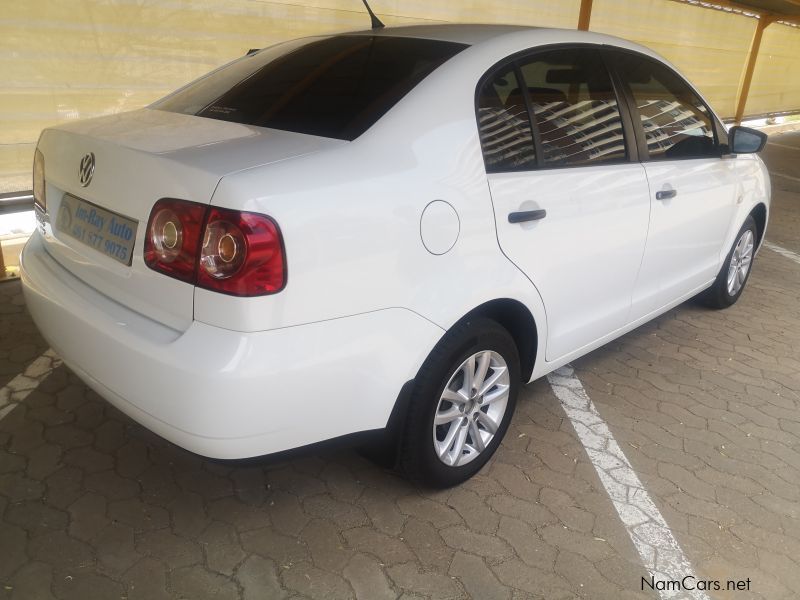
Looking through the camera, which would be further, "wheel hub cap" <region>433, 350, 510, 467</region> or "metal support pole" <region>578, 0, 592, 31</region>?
"metal support pole" <region>578, 0, 592, 31</region>

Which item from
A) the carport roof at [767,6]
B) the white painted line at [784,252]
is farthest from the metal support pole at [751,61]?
the white painted line at [784,252]

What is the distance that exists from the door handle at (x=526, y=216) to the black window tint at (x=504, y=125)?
0.53 feet

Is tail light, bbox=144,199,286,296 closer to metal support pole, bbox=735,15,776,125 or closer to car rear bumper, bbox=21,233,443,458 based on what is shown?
car rear bumper, bbox=21,233,443,458

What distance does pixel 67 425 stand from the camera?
2.79m

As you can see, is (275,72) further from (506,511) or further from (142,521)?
(506,511)

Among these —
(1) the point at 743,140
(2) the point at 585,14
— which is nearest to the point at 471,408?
(1) the point at 743,140

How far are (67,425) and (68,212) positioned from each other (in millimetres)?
1054

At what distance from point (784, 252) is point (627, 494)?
15.6 feet

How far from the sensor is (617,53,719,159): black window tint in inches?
121

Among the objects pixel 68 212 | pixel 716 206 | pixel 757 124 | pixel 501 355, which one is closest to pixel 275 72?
pixel 68 212

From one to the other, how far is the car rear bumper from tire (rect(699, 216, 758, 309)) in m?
2.91

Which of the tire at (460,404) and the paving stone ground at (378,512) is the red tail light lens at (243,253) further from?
the tire at (460,404)

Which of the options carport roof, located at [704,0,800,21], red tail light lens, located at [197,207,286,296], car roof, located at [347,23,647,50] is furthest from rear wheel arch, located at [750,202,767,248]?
carport roof, located at [704,0,800,21]

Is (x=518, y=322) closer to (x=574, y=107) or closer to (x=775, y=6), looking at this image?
(x=574, y=107)
